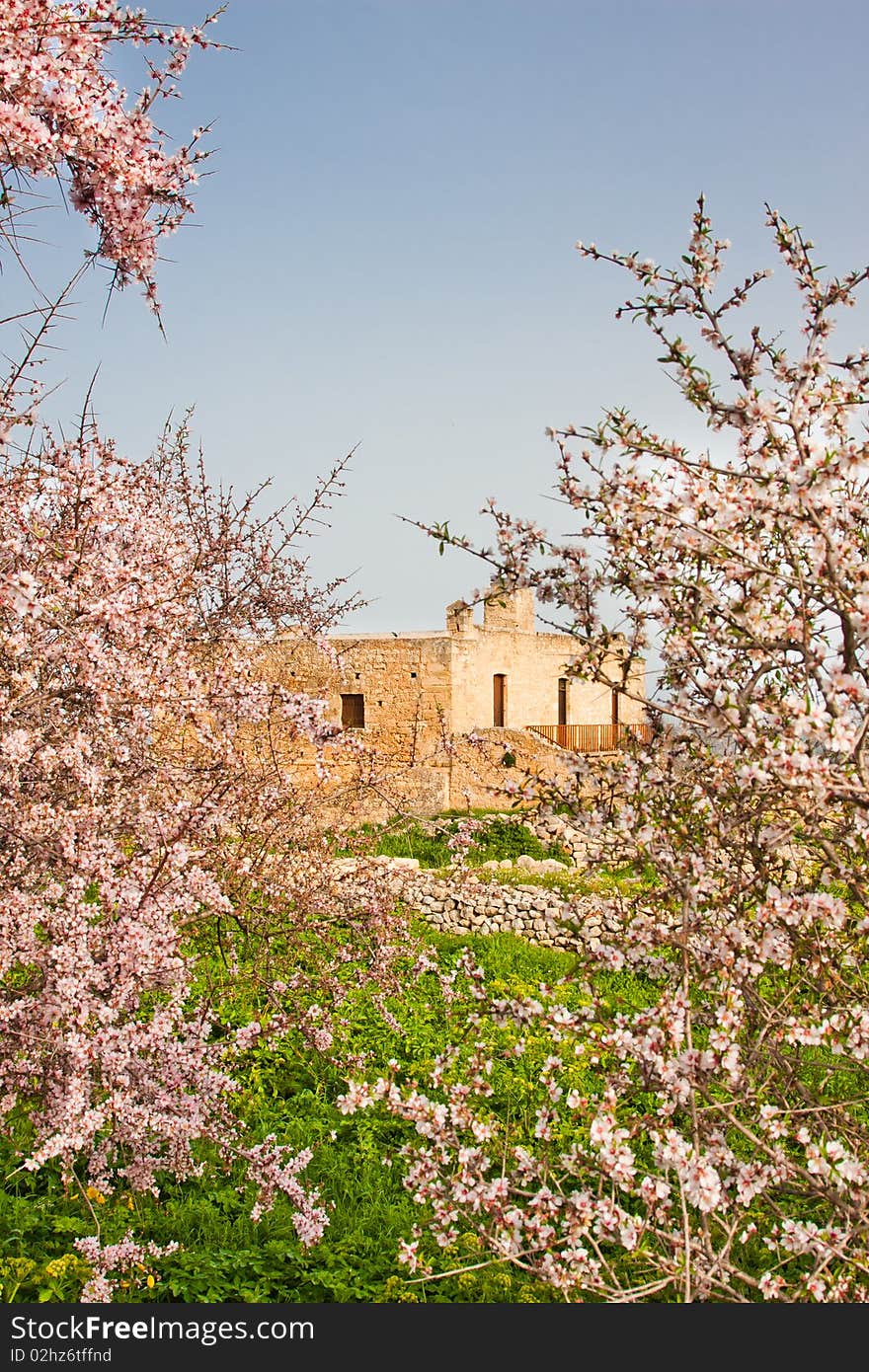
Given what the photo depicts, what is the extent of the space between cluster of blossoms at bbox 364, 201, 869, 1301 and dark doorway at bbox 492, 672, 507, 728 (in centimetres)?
2057

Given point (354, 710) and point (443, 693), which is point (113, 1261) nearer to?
point (443, 693)

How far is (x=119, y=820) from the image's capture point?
13.0 feet

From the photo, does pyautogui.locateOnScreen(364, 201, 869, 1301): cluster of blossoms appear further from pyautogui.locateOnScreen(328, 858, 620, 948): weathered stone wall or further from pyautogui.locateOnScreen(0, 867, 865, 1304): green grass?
pyautogui.locateOnScreen(328, 858, 620, 948): weathered stone wall

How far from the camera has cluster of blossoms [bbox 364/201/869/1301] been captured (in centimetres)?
253

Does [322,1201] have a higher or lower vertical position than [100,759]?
lower

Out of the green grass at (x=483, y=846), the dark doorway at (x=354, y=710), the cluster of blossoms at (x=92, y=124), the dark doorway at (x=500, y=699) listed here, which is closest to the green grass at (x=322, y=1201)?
the cluster of blossoms at (x=92, y=124)

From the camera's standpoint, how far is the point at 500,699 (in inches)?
944

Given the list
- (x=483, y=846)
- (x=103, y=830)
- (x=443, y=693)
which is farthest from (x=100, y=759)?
(x=443, y=693)

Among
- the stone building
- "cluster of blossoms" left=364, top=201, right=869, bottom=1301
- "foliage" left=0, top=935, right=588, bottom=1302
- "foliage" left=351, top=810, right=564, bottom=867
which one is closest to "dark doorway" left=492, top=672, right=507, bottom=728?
the stone building

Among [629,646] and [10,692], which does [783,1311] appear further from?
[10,692]

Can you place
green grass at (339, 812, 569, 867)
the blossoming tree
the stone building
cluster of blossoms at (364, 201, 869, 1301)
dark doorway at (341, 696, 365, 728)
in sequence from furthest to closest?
dark doorway at (341, 696, 365, 728), the stone building, green grass at (339, 812, 569, 867), the blossoming tree, cluster of blossoms at (364, 201, 869, 1301)

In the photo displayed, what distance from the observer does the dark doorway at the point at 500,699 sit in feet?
78.2

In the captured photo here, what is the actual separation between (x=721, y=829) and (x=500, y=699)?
837 inches

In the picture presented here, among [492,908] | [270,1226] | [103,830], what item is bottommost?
[270,1226]
